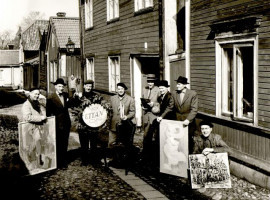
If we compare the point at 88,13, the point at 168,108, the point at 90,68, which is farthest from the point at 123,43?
the point at 168,108

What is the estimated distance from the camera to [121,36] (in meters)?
15.3

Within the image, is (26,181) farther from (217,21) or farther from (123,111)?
(217,21)

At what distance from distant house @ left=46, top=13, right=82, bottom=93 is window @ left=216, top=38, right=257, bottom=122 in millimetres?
15535

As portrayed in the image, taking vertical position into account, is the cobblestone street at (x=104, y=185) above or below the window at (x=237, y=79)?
below

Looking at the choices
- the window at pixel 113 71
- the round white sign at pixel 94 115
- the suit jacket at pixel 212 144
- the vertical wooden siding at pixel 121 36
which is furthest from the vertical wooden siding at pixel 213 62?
the window at pixel 113 71

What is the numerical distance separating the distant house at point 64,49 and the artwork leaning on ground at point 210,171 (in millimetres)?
17438

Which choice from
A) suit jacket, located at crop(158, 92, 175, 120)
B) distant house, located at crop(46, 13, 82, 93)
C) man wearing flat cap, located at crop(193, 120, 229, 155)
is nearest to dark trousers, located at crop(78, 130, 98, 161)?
suit jacket, located at crop(158, 92, 175, 120)

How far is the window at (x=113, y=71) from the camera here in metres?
16.0

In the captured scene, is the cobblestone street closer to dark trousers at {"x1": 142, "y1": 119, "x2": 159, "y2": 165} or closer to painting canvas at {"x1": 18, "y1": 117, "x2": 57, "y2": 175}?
painting canvas at {"x1": 18, "y1": 117, "x2": 57, "y2": 175}

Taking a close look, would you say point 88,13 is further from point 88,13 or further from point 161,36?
point 161,36

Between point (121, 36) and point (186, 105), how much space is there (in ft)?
26.1

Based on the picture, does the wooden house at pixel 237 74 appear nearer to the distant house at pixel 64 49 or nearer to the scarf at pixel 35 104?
the scarf at pixel 35 104

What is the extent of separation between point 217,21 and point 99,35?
10.2 metres

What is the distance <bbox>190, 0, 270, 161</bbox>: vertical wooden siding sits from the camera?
7.04 m
